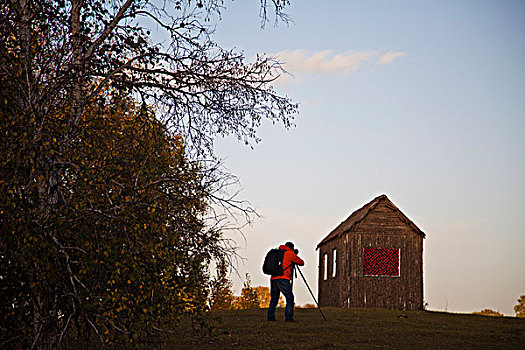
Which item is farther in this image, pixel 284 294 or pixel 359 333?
pixel 284 294

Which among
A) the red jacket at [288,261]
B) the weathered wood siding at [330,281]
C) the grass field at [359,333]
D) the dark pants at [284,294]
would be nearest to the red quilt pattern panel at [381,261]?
the weathered wood siding at [330,281]

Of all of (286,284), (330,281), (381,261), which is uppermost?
(381,261)

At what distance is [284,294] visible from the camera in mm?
18094

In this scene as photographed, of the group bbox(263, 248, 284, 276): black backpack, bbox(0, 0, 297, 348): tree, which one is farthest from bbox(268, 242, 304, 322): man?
bbox(0, 0, 297, 348): tree

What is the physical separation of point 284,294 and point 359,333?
3416 mm

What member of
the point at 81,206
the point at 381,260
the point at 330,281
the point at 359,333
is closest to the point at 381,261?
the point at 381,260

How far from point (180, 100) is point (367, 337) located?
772cm

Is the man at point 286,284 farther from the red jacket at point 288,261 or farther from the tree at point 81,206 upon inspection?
the tree at point 81,206

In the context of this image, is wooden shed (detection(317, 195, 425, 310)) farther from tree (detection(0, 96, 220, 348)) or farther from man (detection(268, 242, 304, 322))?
tree (detection(0, 96, 220, 348))

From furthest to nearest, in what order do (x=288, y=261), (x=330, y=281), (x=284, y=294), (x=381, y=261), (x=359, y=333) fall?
(x=330, y=281), (x=381, y=261), (x=288, y=261), (x=284, y=294), (x=359, y=333)

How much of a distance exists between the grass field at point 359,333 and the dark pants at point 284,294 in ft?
1.11

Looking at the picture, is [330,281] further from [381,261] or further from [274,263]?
[274,263]

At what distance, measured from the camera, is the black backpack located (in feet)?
59.8

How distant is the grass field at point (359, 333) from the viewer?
43.9 ft
